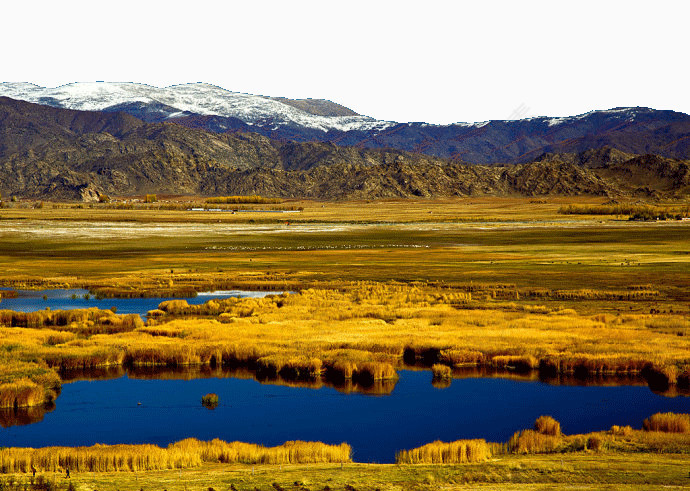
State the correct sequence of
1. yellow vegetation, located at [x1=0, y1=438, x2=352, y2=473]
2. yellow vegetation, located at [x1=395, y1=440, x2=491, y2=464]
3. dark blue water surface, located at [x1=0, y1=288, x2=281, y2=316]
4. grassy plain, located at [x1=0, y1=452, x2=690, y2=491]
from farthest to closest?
dark blue water surface, located at [x1=0, y1=288, x2=281, y2=316] < yellow vegetation, located at [x1=395, y1=440, x2=491, y2=464] < yellow vegetation, located at [x1=0, y1=438, x2=352, y2=473] < grassy plain, located at [x1=0, y1=452, x2=690, y2=491]

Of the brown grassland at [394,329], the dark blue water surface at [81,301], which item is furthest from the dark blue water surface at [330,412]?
the dark blue water surface at [81,301]

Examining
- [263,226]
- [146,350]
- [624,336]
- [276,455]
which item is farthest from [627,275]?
[263,226]

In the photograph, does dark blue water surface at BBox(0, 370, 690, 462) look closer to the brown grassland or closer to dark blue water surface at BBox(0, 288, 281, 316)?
the brown grassland

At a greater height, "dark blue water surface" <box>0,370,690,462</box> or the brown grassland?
the brown grassland

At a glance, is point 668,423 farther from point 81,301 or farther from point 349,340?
point 81,301

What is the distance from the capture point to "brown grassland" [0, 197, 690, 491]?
64.6 feet

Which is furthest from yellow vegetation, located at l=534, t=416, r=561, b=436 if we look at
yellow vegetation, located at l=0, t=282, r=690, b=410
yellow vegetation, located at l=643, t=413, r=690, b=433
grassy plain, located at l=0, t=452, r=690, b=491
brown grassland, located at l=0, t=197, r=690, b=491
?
yellow vegetation, located at l=0, t=282, r=690, b=410

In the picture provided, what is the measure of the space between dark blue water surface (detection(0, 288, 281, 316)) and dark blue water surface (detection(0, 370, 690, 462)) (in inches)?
741

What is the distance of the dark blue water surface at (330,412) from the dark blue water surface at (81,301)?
18.8 meters

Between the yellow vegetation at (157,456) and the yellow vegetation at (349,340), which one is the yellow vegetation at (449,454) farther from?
the yellow vegetation at (349,340)

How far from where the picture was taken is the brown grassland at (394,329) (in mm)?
19688

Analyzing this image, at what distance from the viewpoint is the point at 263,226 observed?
154m

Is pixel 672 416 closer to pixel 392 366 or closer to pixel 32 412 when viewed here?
pixel 392 366

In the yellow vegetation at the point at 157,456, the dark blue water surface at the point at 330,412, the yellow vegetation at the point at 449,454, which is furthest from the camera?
the dark blue water surface at the point at 330,412
